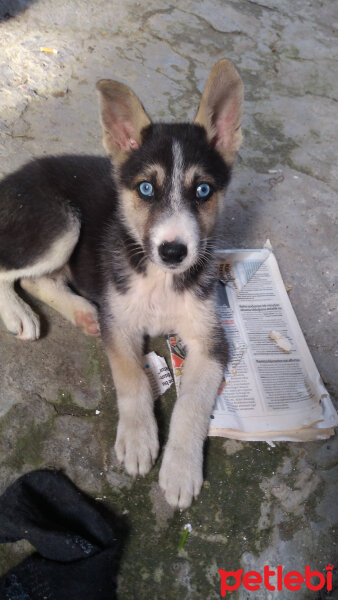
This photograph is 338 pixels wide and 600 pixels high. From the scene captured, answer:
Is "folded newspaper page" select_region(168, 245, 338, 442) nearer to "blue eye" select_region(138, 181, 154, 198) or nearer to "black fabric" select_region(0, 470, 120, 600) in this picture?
"black fabric" select_region(0, 470, 120, 600)

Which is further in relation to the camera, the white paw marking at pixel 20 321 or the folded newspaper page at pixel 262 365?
the white paw marking at pixel 20 321

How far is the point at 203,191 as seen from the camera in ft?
6.84

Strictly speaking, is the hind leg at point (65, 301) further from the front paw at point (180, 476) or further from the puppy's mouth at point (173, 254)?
the front paw at point (180, 476)

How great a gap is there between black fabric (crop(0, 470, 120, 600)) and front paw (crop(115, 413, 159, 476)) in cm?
23

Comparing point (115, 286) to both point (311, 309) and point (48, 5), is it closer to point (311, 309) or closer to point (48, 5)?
point (311, 309)

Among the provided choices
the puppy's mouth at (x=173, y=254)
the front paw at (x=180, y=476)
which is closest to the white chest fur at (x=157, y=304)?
the puppy's mouth at (x=173, y=254)

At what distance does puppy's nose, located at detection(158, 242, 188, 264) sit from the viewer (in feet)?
6.08

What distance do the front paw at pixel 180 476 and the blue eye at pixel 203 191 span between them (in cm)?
111

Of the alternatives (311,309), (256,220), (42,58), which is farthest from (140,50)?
(311,309)

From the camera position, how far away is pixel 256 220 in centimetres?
338

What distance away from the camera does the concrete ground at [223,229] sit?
1.94 meters

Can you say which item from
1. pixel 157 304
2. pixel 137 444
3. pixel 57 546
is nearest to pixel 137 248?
pixel 157 304

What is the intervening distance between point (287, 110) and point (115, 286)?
3043mm

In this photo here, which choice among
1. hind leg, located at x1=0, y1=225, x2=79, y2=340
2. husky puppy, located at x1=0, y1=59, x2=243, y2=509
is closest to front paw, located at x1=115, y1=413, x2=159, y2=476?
husky puppy, located at x1=0, y1=59, x2=243, y2=509
